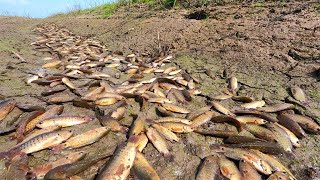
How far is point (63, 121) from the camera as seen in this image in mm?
2979

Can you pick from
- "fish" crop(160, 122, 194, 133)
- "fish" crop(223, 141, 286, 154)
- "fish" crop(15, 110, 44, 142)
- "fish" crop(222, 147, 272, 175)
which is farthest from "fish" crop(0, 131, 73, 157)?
"fish" crop(223, 141, 286, 154)

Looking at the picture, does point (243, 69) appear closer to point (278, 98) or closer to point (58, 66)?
point (278, 98)

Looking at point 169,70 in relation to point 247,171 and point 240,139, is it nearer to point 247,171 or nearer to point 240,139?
point 240,139

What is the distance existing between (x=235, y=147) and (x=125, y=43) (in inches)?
214

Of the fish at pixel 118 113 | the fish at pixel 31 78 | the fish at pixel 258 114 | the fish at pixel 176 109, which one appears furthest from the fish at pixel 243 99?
the fish at pixel 31 78

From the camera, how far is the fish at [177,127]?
2.94m

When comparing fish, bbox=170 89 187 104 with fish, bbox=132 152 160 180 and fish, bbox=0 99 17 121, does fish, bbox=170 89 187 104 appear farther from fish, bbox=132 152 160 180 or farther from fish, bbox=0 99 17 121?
fish, bbox=0 99 17 121

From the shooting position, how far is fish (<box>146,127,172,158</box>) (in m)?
2.63

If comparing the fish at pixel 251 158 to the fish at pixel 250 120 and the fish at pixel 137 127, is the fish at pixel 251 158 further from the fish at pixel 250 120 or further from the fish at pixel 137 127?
the fish at pixel 137 127

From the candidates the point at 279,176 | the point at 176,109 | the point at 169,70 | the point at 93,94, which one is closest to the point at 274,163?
the point at 279,176

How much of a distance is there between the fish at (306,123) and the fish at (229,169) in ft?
4.01

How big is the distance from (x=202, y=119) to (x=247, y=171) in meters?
0.94

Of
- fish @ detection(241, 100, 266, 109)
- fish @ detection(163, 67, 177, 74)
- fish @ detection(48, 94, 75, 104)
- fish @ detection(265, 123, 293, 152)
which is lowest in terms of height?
fish @ detection(163, 67, 177, 74)

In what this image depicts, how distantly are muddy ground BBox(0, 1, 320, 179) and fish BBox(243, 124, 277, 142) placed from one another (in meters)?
0.28
